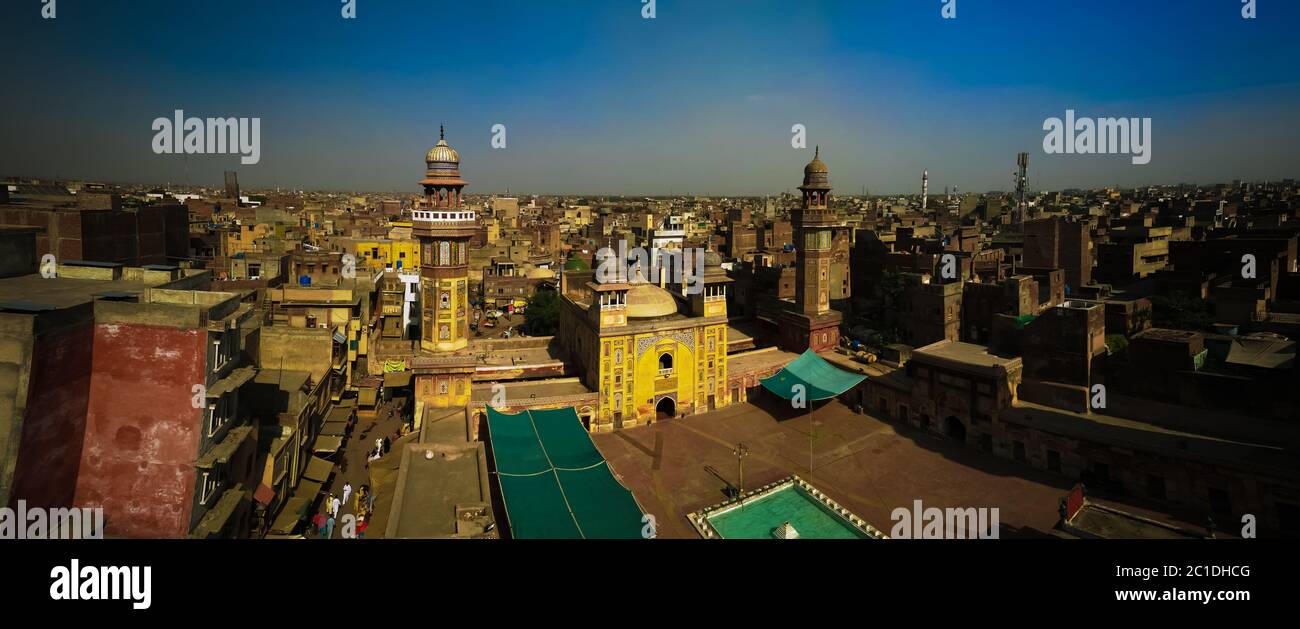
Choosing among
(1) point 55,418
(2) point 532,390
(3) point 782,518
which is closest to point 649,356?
(2) point 532,390

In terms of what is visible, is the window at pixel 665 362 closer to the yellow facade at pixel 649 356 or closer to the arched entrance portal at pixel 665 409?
the yellow facade at pixel 649 356

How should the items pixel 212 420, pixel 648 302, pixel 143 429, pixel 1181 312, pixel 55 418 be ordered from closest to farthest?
pixel 55 418
pixel 143 429
pixel 212 420
pixel 648 302
pixel 1181 312

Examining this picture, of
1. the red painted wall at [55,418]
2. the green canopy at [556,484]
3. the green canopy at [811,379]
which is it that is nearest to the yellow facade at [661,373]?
the green canopy at [811,379]

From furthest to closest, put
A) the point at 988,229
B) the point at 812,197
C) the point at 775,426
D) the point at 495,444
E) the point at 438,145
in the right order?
the point at 988,229
the point at 812,197
the point at 438,145
the point at 775,426
the point at 495,444

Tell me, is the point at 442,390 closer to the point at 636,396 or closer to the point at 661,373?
the point at 636,396

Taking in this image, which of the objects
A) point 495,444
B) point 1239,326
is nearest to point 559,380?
point 495,444
